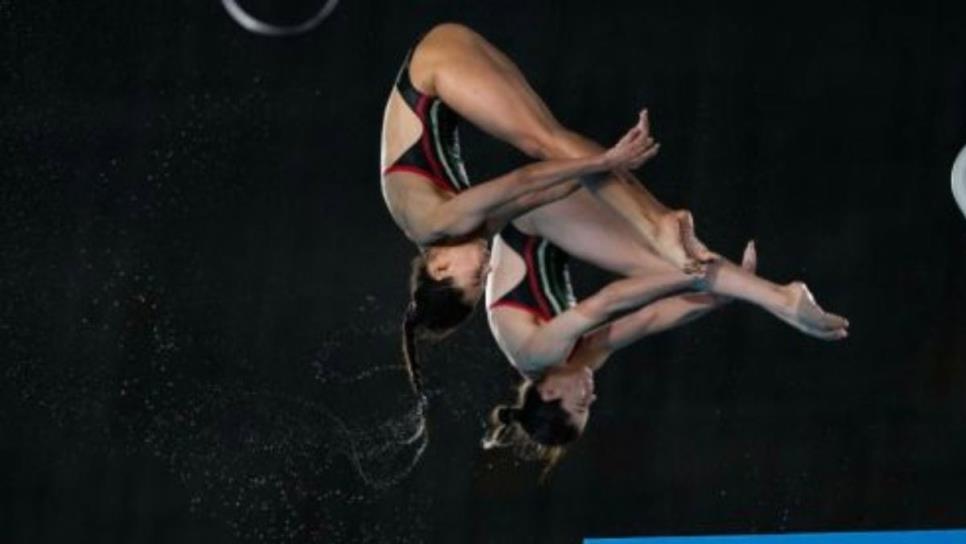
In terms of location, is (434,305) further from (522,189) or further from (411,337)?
(522,189)

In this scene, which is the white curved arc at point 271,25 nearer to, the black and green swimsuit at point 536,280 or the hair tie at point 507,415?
the black and green swimsuit at point 536,280

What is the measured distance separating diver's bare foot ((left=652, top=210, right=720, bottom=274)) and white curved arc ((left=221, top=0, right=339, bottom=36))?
1.59 m

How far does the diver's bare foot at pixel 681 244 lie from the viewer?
3.95m

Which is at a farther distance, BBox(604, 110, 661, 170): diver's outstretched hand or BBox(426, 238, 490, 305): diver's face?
BBox(426, 238, 490, 305): diver's face

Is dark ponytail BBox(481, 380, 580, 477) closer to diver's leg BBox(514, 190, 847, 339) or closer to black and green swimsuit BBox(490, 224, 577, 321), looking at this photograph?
black and green swimsuit BBox(490, 224, 577, 321)

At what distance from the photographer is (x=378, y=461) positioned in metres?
5.29

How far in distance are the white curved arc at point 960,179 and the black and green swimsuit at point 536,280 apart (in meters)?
1.41

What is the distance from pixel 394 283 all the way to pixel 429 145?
3.90ft

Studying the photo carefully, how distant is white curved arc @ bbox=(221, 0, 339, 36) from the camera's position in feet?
17.2

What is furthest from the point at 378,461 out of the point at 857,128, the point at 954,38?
the point at 954,38

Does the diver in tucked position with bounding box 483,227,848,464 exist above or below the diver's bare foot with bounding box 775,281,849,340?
above

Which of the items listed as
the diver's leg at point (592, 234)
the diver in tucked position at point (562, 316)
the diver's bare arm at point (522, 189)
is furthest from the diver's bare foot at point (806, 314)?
the diver's bare arm at point (522, 189)

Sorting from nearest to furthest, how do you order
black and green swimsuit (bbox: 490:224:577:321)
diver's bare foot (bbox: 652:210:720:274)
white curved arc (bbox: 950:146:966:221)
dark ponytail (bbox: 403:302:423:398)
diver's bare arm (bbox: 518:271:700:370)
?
diver's bare foot (bbox: 652:210:720:274)
diver's bare arm (bbox: 518:271:700:370)
dark ponytail (bbox: 403:302:423:398)
black and green swimsuit (bbox: 490:224:577:321)
white curved arc (bbox: 950:146:966:221)

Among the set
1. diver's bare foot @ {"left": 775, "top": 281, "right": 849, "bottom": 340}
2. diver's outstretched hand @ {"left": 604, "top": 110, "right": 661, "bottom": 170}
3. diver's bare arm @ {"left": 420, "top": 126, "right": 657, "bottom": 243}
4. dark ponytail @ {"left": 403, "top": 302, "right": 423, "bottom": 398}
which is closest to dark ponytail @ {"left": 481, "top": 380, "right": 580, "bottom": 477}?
dark ponytail @ {"left": 403, "top": 302, "right": 423, "bottom": 398}
